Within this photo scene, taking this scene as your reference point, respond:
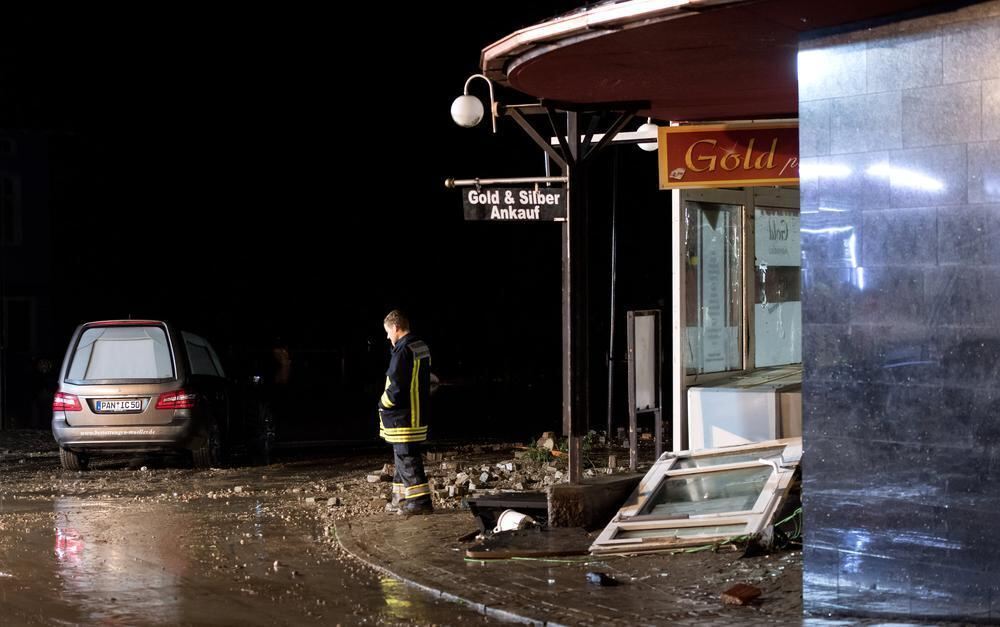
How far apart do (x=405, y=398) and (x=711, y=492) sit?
289 cm

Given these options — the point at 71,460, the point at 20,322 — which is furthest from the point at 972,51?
the point at 20,322

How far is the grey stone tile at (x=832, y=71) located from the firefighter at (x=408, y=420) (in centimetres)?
498

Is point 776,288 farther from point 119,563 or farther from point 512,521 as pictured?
point 119,563

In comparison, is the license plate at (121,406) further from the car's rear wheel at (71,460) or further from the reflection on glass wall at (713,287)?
the reflection on glass wall at (713,287)

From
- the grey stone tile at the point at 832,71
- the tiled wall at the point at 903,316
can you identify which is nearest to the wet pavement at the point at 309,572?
the tiled wall at the point at 903,316

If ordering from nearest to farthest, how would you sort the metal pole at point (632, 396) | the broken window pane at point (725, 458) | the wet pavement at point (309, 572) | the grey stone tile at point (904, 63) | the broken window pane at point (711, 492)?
1. the grey stone tile at point (904, 63)
2. the wet pavement at point (309, 572)
3. the broken window pane at point (711, 492)
4. the broken window pane at point (725, 458)
5. the metal pole at point (632, 396)

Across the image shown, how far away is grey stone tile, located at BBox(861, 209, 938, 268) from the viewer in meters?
6.93

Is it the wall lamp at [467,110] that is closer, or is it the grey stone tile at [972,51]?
the grey stone tile at [972,51]

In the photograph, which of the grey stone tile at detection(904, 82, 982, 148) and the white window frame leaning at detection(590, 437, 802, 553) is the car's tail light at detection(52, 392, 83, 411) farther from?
the grey stone tile at detection(904, 82, 982, 148)

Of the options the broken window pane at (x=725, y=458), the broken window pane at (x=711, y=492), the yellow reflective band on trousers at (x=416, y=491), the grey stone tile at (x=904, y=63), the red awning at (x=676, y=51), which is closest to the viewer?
the grey stone tile at (x=904, y=63)

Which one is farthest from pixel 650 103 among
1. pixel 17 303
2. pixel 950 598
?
pixel 17 303

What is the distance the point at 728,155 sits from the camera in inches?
440

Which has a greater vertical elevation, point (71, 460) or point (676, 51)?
point (676, 51)

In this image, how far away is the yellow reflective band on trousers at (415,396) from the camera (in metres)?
11.4
